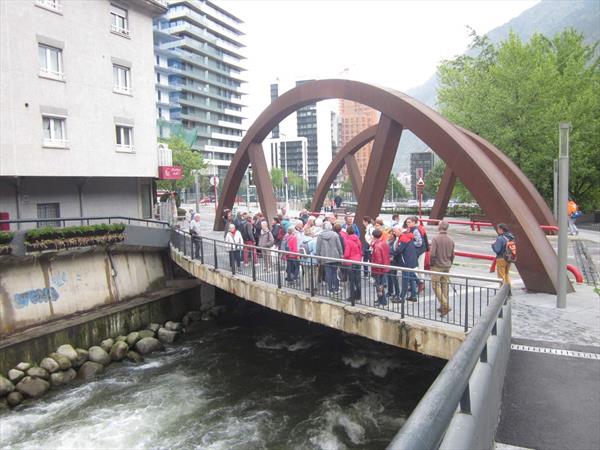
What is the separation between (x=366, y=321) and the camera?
916 centimetres

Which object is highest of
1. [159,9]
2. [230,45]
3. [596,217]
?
[230,45]

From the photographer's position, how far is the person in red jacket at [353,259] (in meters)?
9.55

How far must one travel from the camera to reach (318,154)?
164 meters

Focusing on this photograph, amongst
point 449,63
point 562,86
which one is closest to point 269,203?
point 562,86

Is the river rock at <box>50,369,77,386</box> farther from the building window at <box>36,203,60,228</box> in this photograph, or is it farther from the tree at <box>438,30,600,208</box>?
the tree at <box>438,30,600,208</box>

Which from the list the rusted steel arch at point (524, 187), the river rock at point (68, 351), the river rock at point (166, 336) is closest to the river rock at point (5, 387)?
the river rock at point (68, 351)

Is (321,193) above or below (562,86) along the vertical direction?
below

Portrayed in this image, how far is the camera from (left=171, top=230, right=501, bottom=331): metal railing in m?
8.17

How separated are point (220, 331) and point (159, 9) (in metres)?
16.7

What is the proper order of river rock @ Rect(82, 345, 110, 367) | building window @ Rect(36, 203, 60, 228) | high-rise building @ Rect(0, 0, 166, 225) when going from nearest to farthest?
1. river rock @ Rect(82, 345, 110, 367)
2. high-rise building @ Rect(0, 0, 166, 225)
3. building window @ Rect(36, 203, 60, 228)

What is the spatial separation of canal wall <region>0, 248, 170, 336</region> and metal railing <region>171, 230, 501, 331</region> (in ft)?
20.9

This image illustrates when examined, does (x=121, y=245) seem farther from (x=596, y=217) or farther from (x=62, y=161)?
(x=596, y=217)

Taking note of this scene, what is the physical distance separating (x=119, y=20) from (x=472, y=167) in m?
18.5

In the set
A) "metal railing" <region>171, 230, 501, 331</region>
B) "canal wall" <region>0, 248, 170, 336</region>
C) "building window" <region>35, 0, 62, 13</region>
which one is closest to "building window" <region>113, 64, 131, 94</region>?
"building window" <region>35, 0, 62, 13</region>
